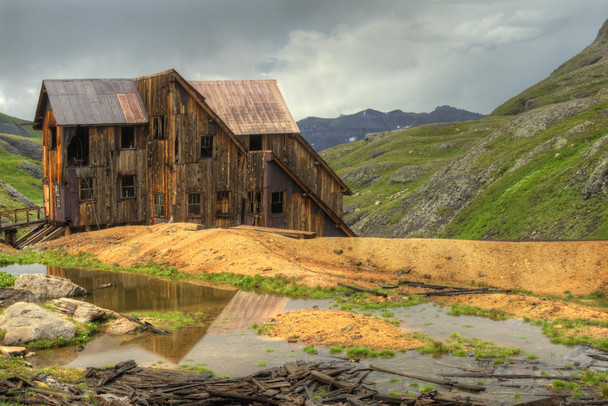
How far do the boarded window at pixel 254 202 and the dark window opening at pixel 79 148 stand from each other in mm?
12151

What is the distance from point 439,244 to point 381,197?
60.9m

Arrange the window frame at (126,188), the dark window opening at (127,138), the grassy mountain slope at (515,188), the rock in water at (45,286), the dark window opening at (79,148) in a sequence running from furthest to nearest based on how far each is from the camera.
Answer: the grassy mountain slope at (515,188) < the dark window opening at (127,138) < the window frame at (126,188) < the dark window opening at (79,148) < the rock in water at (45,286)

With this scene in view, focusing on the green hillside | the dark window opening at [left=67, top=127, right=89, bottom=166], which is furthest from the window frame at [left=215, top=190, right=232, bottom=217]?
the green hillside

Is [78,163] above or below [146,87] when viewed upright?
below

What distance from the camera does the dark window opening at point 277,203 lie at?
44188 mm

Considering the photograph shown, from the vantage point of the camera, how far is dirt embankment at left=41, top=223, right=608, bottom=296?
93.8 feet

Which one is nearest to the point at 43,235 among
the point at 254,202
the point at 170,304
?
the point at 254,202

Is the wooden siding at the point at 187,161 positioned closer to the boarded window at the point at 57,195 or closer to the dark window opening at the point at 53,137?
the boarded window at the point at 57,195

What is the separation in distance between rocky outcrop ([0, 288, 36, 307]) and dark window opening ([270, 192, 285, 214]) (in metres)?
21.9

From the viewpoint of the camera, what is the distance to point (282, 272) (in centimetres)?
2867

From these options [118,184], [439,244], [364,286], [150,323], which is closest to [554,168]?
[439,244]

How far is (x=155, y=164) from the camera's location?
1713 inches

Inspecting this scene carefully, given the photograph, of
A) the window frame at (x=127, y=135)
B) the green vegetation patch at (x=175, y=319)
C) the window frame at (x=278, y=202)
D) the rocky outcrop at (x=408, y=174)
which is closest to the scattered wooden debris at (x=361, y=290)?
the green vegetation patch at (x=175, y=319)

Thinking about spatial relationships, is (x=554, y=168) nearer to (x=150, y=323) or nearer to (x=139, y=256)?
(x=139, y=256)
